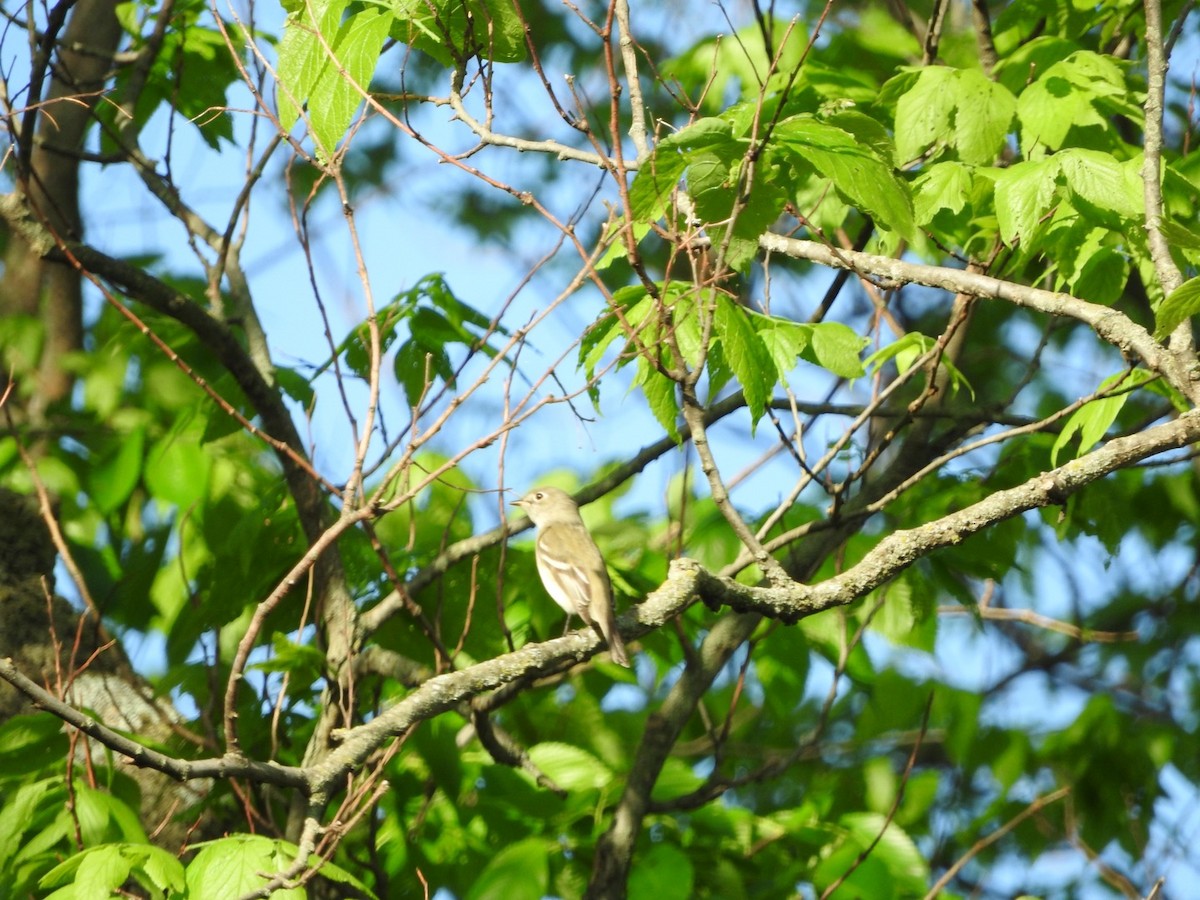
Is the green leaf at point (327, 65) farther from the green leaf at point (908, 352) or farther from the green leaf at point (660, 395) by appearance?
the green leaf at point (908, 352)

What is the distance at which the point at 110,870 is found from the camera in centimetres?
289

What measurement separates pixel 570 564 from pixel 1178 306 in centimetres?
241

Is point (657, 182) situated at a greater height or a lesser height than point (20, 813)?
greater

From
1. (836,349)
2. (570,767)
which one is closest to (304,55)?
(836,349)

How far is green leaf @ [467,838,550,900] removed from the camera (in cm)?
384

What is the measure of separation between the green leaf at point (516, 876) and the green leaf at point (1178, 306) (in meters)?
2.43

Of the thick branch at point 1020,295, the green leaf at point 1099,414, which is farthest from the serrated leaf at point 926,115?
the green leaf at point 1099,414

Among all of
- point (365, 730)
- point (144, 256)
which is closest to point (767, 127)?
point (365, 730)

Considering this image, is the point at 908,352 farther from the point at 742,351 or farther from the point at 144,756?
the point at 144,756

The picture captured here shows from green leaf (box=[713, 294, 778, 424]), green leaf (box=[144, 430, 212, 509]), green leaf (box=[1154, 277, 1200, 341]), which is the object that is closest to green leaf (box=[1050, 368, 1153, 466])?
green leaf (box=[1154, 277, 1200, 341])

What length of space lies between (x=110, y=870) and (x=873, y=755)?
5988 mm

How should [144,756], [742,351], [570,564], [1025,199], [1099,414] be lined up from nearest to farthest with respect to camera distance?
[144,756], [742,351], [1025,199], [1099,414], [570,564]

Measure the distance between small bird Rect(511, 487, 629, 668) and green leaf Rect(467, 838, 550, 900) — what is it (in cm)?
68

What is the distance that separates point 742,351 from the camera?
125 inches
